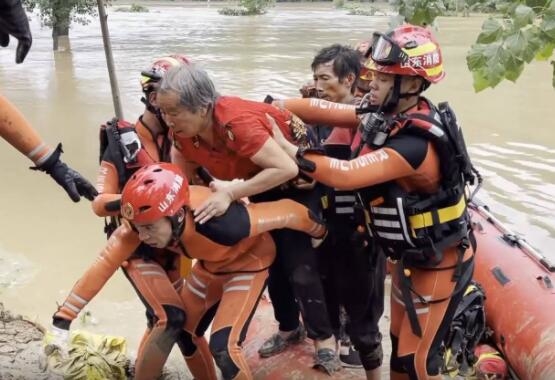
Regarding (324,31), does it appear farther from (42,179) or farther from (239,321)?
(239,321)

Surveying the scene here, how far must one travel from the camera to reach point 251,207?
9.73ft

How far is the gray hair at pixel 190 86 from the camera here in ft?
8.93

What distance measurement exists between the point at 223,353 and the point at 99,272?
65 centimetres

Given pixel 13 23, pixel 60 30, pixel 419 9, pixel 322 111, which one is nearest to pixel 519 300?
pixel 322 111

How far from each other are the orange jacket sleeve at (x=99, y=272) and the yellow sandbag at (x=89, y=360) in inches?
26.6

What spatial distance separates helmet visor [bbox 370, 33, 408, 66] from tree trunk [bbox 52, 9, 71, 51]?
708 inches

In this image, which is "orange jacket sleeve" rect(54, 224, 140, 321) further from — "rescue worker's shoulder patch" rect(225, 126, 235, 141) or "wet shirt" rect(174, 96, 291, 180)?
"rescue worker's shoulder patch" rect(225, 126, 235, 141)

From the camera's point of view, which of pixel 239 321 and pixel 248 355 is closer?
pixel 239 321

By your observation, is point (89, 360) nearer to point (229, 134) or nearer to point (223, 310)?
point (223, 310)

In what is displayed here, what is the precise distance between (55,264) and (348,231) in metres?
4.15

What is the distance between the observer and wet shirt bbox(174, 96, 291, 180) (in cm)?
279

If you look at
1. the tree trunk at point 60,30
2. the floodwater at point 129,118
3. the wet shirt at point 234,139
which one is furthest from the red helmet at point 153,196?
the tree trunk at point 60,30

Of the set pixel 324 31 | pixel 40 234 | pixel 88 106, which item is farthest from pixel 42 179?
pixel 324 31

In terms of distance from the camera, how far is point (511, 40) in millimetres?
2518
